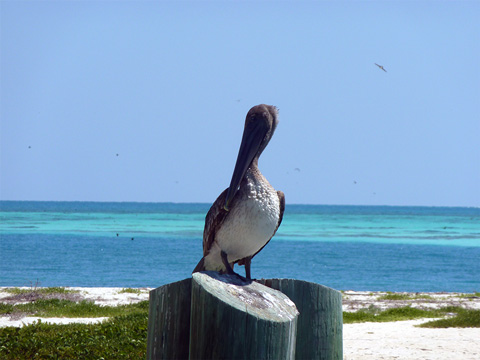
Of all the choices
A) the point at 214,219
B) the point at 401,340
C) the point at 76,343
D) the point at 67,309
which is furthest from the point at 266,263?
the point at 214,219

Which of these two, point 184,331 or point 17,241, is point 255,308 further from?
point 17,241

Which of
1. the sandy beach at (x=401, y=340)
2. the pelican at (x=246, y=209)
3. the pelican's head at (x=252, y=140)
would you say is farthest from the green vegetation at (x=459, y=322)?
the pelican's head at (x=252, y=140)

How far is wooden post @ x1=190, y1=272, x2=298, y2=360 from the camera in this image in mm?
3020

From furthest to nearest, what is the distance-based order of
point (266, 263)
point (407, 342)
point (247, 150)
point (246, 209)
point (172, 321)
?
point (266, 263)
point (407, 342)
point (247, 150)
point (246, 209)
point (172, 321)

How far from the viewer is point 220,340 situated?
3033 millimetres

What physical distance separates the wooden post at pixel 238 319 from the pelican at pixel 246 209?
41 cm

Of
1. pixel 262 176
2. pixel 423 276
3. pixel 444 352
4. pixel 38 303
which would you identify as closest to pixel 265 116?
pixel 262 176

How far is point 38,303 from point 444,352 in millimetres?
9865

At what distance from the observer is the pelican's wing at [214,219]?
4523 mm

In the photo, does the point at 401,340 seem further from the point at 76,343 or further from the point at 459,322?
the point at 76,343

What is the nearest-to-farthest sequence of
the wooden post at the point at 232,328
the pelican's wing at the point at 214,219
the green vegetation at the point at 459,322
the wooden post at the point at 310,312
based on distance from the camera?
1. the wooden post at the point at 232,328
2. the wooden post at the point at 310,312
3. the pelican's wing at the point at 214,219
4. the green vegetation at the point at 459,322

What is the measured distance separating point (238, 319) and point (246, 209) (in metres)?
1.40

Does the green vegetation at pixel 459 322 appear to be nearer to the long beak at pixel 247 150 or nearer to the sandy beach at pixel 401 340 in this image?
the sandy beach at pixel 401 340

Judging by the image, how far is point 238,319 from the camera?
3.03 meters
